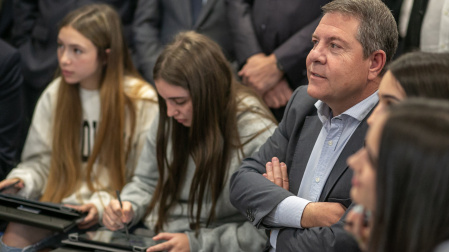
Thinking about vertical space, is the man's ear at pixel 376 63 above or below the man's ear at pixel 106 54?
above

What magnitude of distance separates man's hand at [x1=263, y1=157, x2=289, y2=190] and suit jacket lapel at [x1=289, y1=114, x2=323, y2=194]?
0.02 metres

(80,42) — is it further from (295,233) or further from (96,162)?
(295,233)

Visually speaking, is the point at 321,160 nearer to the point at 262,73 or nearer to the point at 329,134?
the point at 329,134

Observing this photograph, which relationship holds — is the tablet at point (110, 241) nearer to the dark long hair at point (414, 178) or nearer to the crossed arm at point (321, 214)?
the crossed arm at point (321, 214)

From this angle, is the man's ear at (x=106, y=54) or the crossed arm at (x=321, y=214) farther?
the man's ear at (x=106, y=54)

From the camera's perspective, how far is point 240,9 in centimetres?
300

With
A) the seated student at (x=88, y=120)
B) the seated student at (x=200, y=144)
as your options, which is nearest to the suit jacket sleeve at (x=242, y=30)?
the seated student at (x=200, y=144)

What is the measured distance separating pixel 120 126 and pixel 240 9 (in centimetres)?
84

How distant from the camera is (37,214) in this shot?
94.5 inches

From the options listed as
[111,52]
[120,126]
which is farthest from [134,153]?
[111,52]

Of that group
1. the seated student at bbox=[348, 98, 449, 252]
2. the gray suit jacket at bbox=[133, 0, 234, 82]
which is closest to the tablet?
the gray suit jacket at bbox=[133, 0, 234, 82]

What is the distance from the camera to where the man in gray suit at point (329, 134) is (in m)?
1.85

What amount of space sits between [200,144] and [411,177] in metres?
1.45

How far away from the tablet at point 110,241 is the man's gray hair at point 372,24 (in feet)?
3.62
